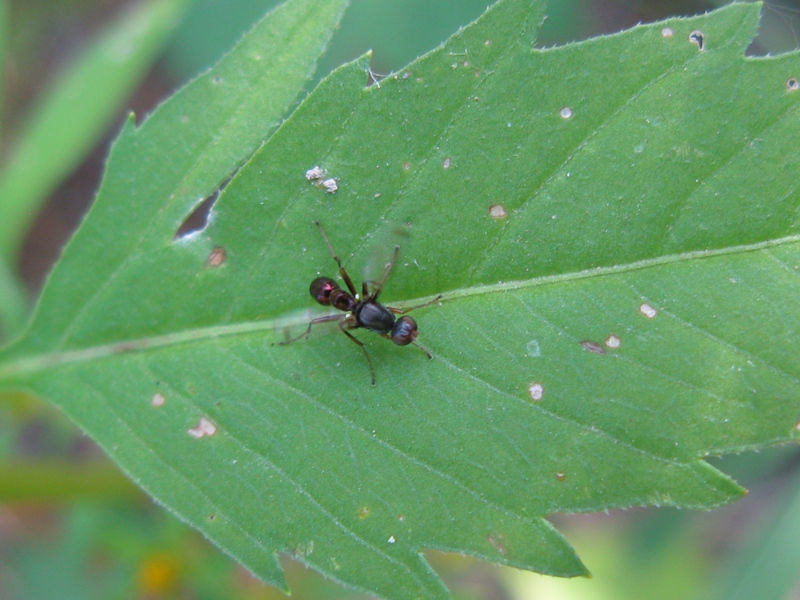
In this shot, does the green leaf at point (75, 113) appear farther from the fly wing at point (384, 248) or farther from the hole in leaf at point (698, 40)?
the hole in leaf at point (698, 40)

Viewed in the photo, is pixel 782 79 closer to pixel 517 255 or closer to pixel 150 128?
pixel 517 255

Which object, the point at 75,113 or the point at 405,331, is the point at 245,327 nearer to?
the point at 405,331

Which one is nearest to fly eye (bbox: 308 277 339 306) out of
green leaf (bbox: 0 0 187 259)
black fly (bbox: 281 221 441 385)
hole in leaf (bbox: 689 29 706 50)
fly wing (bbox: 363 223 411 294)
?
black fly (bbox: 281 221 441 385)

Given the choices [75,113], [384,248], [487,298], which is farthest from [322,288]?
[75,113]

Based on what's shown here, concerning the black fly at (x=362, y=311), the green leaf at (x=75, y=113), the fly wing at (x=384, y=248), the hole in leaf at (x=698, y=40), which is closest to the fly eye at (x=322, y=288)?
the black fly at (x=362, y=311)

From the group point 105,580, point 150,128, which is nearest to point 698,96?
point 150,128

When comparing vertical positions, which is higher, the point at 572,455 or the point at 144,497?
the point at 572,455
